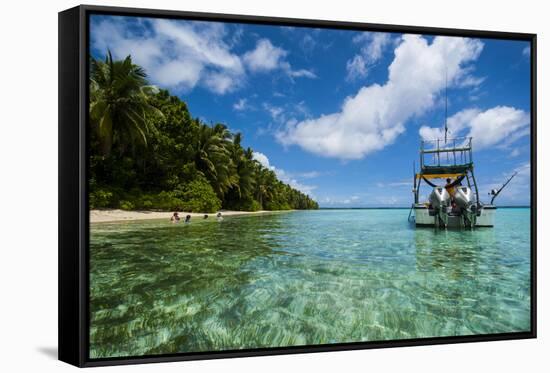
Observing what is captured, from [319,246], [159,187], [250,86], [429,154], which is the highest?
[250,86]

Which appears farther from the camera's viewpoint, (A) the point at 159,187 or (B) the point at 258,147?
(A) the point at 159,187

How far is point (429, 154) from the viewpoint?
5.81m

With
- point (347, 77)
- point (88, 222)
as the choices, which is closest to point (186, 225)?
point (347, 77)

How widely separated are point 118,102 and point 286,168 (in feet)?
7.79

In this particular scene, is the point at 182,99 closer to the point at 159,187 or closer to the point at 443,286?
the point at 159,187

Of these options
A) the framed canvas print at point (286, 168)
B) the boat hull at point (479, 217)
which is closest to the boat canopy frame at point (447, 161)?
the framed canvas print at point (286, 168)

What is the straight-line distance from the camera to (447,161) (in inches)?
216

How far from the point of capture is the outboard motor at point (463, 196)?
6604mm

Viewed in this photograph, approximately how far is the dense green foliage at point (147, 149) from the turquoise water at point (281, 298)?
1.67 ft

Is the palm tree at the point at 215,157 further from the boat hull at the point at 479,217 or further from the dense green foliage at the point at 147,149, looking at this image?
the boat hull at the point at 479,217

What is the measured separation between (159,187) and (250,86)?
2.27 metres

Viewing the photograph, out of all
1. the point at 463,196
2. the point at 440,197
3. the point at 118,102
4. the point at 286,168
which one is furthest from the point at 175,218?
the point at 463,196

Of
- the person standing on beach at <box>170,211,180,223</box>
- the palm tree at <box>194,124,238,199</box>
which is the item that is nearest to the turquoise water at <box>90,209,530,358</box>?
the person standing on beach at <box>170,211,180,223</box>

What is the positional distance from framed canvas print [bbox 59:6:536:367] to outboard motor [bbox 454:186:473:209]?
125 millimetres
